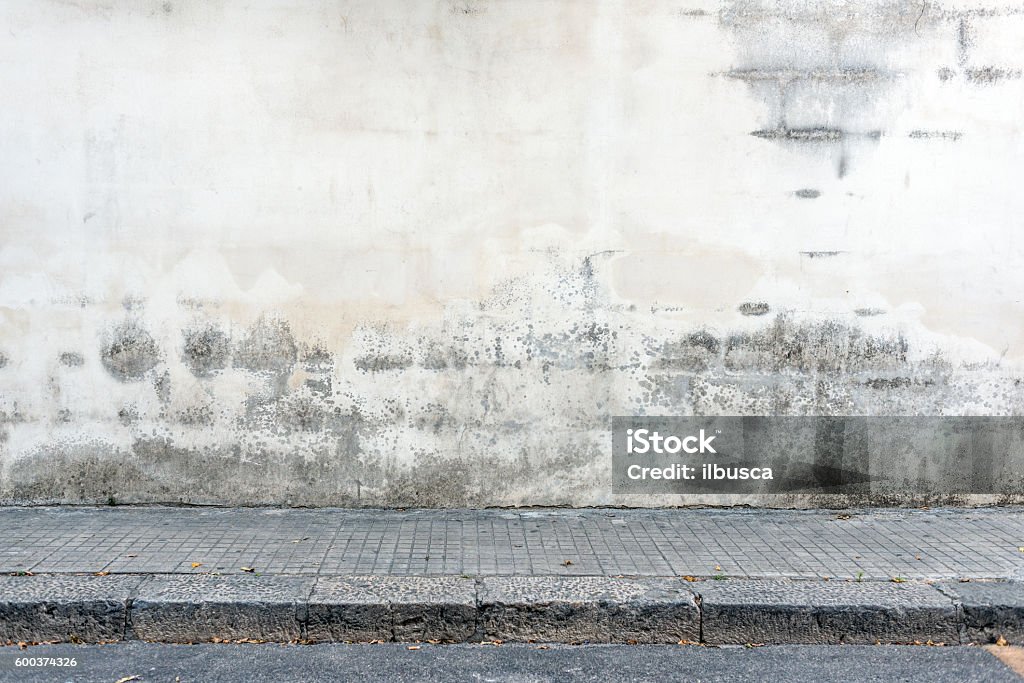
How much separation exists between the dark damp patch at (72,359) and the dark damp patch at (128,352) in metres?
0.12

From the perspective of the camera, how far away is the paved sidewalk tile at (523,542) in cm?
430

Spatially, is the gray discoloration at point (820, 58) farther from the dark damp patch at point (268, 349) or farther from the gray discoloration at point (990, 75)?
the dark damp patch at point (268, 349)

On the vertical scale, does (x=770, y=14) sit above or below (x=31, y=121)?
above

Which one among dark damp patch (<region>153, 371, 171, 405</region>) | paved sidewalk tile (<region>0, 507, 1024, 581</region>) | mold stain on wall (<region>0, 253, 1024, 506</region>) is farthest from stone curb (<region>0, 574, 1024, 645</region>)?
dark damp patch (<region>153, 371, 171, 405</region>)

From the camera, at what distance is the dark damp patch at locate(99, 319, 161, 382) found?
537 cm

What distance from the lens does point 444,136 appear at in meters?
5.37

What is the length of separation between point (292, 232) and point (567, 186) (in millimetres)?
1749

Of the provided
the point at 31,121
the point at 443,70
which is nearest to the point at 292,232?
the point at 443,70

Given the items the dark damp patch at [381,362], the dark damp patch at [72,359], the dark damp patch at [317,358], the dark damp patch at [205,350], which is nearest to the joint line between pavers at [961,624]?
the dark damp patch at [381,362]

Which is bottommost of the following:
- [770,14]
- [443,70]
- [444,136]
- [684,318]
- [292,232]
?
[684,318]

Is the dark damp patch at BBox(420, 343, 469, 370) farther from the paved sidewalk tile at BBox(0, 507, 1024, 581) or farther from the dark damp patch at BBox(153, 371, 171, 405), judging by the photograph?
the dark damp patch at BBox(153, 371, 171, 405)

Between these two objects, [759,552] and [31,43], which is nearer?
[759,552]

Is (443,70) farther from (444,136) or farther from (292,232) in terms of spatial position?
(292,232)

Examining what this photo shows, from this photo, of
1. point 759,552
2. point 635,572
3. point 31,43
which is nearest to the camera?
point 635,572
